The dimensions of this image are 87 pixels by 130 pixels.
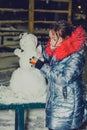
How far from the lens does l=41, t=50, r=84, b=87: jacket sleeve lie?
3036mm

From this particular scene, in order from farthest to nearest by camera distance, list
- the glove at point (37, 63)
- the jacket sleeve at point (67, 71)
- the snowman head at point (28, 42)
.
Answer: the snowman head at point (28, 42), the glove at point (37, 63), the jacket sleeve at point (67, 71)

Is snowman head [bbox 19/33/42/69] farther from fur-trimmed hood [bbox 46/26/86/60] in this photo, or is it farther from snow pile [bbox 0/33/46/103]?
fur-trimmed hood [bbox 46/26/86/60]

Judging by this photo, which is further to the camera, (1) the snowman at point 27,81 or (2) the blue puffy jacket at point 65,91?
(1) the snowman at point 27,81

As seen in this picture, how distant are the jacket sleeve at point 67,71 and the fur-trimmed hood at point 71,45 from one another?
2.1 inches

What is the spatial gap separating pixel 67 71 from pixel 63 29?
363 mm

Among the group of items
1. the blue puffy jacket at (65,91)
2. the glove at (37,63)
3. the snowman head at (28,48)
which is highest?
the snowman head at (28,48)

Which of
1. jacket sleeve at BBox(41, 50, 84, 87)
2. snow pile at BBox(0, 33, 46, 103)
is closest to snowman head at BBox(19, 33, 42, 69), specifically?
snow pile at BBox(0, 33, 46, 103)

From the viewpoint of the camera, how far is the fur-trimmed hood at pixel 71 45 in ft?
10.1

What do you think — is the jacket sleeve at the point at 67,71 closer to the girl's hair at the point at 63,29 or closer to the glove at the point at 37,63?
the glove at the point at 37,63

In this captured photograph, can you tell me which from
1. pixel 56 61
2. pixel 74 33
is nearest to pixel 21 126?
pixel 56 61

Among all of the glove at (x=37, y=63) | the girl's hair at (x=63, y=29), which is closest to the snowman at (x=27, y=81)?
the glove at (x=37, y=63)

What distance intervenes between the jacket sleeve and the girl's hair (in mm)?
196

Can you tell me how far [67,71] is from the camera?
3.04 metres

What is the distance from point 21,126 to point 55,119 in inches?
21.9
